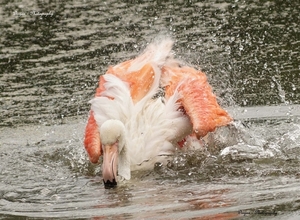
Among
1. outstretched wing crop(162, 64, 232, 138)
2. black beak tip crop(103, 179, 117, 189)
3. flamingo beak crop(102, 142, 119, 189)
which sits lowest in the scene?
black beak tip crop(103, 179, 117, 189)

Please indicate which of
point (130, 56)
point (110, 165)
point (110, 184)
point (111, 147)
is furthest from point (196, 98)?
point (130, 56)

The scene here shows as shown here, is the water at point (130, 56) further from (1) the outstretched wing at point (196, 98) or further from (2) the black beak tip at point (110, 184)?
(1) the outstretched wing at point (196, 98)

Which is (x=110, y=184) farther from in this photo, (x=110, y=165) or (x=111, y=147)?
(x=111, y=147)

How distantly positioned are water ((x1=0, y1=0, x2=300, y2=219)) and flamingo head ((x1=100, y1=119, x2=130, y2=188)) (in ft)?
0.46

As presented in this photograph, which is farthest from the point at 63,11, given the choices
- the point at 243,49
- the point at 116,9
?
the point at 243,49

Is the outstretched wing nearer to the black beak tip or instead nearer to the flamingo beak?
the flamingo beak

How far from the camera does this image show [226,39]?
13.2 meters

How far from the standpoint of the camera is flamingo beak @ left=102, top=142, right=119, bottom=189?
24.8 feet

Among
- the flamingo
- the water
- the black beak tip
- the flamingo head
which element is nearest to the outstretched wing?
the flamingo

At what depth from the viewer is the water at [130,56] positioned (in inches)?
272

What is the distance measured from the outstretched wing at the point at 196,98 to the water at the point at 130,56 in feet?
1.43

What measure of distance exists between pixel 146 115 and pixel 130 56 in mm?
4120

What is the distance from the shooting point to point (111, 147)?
771 cm

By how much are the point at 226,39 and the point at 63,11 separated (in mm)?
4421
